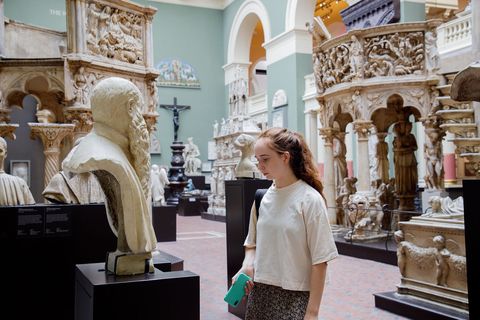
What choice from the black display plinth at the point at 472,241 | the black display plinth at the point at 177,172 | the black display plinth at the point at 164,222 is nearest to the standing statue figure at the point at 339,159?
the black display plinth at the point at 164,222

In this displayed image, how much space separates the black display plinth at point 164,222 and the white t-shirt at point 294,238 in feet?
29.9

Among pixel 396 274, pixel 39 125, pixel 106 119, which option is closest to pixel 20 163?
pixel 39 125

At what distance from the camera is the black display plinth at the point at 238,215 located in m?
5.22

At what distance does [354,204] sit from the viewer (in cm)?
961

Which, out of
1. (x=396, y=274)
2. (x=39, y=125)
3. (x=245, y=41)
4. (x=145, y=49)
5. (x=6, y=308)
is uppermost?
(x=245, y=41)

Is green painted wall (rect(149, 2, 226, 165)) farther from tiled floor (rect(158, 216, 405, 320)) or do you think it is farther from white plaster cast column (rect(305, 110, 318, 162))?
tiled floor (rect(158, 216, 405, 320))

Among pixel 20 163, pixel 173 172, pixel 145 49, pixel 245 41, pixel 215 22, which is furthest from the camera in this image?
pixel 215 22

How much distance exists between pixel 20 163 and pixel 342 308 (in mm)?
8343

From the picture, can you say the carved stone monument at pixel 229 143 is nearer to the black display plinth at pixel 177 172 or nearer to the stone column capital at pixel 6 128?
the black display plinth at pixel 177 172

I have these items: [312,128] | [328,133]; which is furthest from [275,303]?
[312,128]

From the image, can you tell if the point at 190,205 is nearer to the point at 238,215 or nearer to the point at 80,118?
the point at 80,118

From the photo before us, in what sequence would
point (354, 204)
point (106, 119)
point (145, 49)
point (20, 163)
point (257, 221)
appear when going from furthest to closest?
point (20, 163), point (354, 204), point (145, 49), point (106, 119), point (257, 221)

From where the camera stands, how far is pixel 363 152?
33.4ft

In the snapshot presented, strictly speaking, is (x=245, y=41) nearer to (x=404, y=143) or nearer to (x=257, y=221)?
(x=404, y=143)
